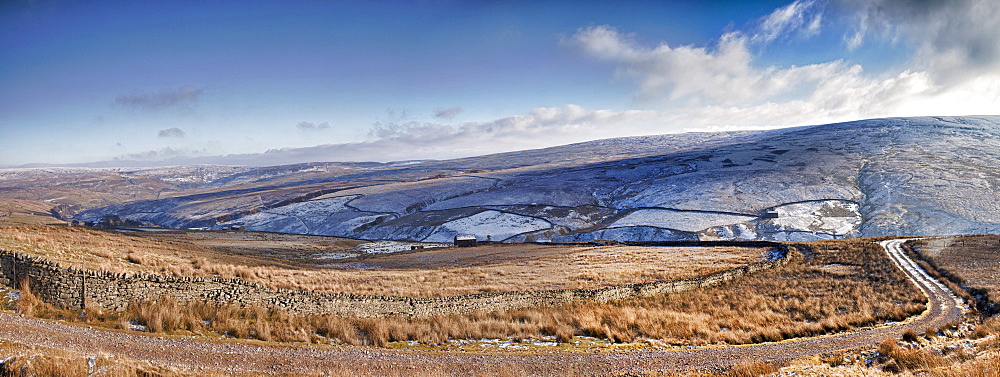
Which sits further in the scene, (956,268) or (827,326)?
(956,268)

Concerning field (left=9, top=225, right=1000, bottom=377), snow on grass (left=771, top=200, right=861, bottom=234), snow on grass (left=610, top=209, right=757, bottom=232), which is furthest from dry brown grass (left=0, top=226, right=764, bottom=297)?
snow on grass (left=771, top=200, right=861, bottom=234)

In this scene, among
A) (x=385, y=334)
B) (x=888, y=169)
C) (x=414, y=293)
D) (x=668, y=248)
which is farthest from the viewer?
(x=888, y=169)

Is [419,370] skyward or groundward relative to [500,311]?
skyward

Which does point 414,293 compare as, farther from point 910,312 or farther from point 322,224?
point 322,224

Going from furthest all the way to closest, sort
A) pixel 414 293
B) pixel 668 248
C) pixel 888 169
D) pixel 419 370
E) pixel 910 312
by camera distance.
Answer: pixel 888 169, pixel 668 248, pixel 414 293, pixel 910 312, pixel 419 370

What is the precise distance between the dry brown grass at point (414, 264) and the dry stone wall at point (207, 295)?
3042 mm

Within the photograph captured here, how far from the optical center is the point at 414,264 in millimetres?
42094

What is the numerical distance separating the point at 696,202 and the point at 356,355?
86169 mm

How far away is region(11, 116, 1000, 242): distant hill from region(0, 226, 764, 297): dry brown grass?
28436 millimetres

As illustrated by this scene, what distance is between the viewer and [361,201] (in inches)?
4476

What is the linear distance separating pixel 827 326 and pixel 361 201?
107 m

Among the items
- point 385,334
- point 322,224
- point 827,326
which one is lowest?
point 322,224

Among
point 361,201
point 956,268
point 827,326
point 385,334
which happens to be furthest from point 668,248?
point 361,201

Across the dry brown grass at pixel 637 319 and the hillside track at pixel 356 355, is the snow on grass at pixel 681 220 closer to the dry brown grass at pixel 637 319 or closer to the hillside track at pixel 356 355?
the dry brown grass at pixel 637 319
